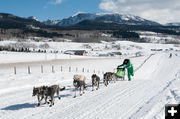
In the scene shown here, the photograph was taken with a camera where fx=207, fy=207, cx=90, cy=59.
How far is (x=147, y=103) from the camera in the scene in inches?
393

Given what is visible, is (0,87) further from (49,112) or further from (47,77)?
(49,112)

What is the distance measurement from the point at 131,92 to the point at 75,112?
4.87 meters

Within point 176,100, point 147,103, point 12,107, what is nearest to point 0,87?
point 12,107

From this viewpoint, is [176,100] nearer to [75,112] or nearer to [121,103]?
[121,103]

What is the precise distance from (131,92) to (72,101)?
387cm

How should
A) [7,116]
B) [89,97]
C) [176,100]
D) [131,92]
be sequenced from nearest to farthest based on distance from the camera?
[7,116], [176,100], [89,97], [131,92]

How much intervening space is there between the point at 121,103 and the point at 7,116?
5373mm

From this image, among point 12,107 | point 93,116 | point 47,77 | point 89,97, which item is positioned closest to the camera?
point 93,116

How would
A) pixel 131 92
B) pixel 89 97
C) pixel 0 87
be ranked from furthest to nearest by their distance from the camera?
pixel 0 87 < pixel 131 92 < pixel 89 97

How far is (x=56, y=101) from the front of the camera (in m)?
11.4

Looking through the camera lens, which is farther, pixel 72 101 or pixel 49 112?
pixel 72 101

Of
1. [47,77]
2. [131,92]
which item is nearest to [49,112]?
[131,92]

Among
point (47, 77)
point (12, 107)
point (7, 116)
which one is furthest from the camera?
point (47, 77)

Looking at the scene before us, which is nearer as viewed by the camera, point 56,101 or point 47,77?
point 56,101
